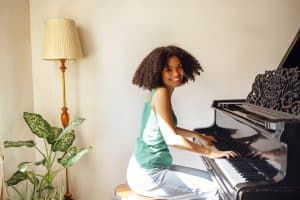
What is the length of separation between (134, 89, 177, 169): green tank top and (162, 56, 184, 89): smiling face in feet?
0.35

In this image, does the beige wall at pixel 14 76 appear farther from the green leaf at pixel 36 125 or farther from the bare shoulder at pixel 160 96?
the bare shoulder at pixel 160 96

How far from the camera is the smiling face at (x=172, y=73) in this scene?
1851 millimetres

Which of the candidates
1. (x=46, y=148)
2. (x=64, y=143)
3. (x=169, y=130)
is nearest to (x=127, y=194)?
(x=169, y=130)

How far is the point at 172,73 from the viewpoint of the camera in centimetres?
185

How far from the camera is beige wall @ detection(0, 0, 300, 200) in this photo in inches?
98.3

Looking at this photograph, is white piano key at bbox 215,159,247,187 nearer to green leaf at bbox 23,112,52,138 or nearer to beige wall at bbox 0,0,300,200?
beige wall at bbox 0,0,300,200

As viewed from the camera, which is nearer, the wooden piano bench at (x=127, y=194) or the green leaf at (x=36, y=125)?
the wooden piano bench at (x=127, y=194)

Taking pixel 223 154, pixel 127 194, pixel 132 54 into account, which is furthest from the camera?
pixel 132 54

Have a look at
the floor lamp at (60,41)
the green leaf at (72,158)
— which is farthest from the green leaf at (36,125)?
the floor lamp at (60,41)

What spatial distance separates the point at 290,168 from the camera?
1219 millimetres

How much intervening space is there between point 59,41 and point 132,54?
58cm

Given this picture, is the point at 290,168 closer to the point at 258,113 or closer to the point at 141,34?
the point at 258,113

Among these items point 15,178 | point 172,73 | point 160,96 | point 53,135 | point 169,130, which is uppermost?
point 172,73

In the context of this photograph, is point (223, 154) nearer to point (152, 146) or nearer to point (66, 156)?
point (152, 146)
